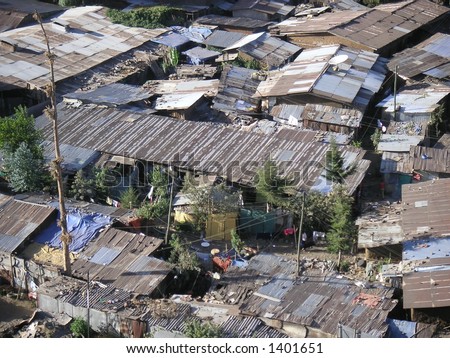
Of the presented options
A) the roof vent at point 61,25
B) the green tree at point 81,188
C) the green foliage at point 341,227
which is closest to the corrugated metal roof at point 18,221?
the green tree at point 81,188

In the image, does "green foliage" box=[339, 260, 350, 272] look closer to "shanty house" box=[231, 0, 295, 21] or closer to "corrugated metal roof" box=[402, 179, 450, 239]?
"corrugated metal roof" box=[402, 179, 450, 239]

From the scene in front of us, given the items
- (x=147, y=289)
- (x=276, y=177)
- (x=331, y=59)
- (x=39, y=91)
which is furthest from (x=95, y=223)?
(x=331, y=59)

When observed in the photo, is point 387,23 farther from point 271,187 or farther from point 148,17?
point 271,187

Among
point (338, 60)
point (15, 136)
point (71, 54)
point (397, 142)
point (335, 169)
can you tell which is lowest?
point (397, 142)

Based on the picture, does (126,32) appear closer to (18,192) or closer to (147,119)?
(147,119)

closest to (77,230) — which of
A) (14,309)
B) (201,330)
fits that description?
(14,309)

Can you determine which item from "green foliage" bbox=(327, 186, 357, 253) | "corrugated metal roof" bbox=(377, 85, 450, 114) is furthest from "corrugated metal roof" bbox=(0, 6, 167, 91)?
"green foliage" bbox=(327, 186, 357, 253)
